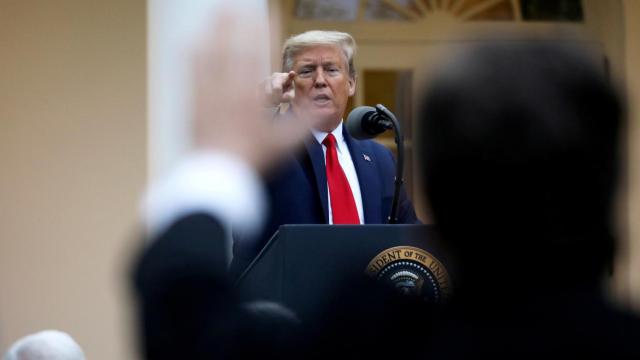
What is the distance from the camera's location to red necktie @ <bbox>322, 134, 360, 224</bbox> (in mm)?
2902

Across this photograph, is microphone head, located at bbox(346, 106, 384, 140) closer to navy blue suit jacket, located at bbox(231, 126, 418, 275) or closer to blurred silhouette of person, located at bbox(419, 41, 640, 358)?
navy blue suit jacket, located at bbox(231, 126, 418, 275)

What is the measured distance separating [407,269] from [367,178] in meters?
0.78

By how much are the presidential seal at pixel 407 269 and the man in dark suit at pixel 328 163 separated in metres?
0.35

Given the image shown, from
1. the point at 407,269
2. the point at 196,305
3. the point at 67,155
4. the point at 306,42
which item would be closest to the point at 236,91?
the point at 196,305

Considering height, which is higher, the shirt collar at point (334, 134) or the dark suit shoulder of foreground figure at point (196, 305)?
the shirt collar at point (334, 134)

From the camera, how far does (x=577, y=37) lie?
1425 millimetres

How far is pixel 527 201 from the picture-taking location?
4.29 feet

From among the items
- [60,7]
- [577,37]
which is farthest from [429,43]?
[577,37]

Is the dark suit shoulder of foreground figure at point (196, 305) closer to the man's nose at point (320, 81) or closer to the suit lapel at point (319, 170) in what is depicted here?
the suit lapel at point (319, 170)

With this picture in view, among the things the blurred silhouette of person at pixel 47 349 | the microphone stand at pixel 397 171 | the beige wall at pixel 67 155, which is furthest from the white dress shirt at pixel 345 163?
the beige wall at pixel 67 155

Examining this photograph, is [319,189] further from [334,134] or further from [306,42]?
[306,42]

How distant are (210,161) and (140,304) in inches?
7.0

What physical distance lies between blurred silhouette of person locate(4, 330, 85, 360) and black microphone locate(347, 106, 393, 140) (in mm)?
1629

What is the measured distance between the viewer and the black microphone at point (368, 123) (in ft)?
9.45
